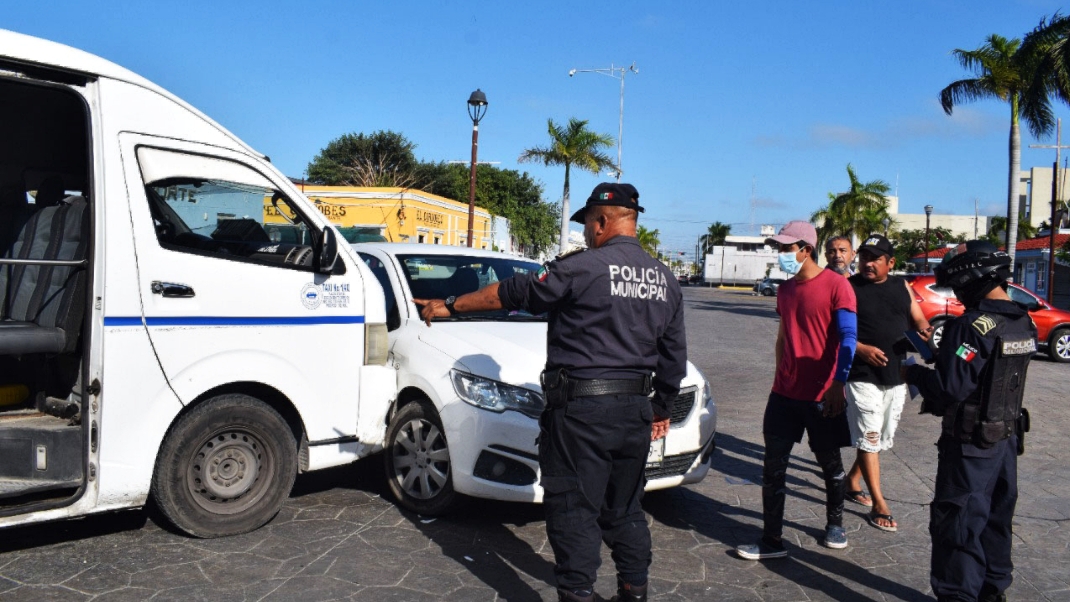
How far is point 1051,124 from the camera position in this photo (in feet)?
81.6

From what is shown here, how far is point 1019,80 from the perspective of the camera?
2483cm

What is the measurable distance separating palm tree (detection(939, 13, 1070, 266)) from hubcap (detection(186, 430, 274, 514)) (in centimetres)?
2448

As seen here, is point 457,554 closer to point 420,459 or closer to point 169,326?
point 420,459

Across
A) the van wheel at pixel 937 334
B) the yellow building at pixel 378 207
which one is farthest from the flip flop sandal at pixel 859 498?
the yellow building at pixel 378 207

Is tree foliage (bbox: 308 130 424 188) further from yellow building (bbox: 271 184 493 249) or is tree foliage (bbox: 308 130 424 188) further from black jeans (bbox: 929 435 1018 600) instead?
black jeans (bbox: 929 435 1018 600)

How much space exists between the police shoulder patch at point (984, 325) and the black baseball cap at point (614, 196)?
1.52m

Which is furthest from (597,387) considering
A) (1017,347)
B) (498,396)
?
(1017,347)

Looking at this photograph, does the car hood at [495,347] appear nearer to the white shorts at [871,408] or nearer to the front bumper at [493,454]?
the front bumper at [493,454]

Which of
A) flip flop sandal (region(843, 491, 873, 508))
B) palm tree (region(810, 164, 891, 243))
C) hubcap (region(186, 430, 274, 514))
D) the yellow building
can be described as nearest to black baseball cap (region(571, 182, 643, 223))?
hubcap (region(186, 430, 274, 514))

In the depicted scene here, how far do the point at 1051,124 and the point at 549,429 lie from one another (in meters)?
26.2

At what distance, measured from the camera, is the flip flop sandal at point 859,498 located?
6021 mm

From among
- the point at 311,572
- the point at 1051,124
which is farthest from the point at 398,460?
the point at 1051,124

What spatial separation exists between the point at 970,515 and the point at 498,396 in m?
2.39

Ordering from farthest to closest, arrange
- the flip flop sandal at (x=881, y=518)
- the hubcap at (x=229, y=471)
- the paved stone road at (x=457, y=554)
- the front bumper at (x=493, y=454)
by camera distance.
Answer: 1. the flip flop sandal at (x=881, y=518)
2. the front bumper at (x=493, y=454)
3. the hubcap at (x=229, y=471)
4. the paved stone road at (x=457, y=554)
